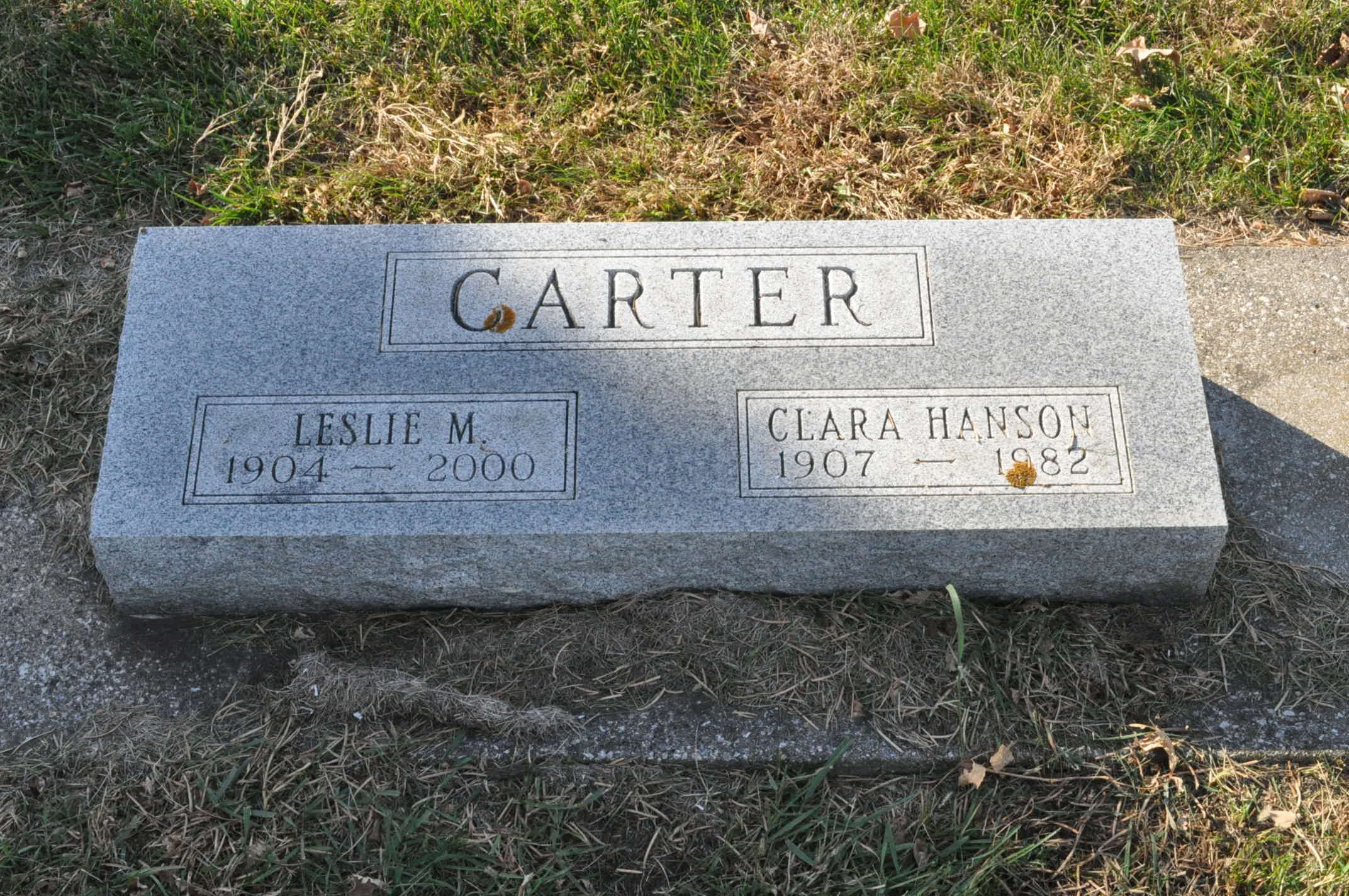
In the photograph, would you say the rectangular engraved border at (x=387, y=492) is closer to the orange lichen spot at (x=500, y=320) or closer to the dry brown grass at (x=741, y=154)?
the orange lichen spot at (x=500, y=320)

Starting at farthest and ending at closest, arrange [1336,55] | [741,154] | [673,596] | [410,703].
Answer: [1336,55] < [741,154] < [673,596] < [410,703]

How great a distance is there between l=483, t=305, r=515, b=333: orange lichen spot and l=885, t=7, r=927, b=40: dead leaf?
1.91 metres

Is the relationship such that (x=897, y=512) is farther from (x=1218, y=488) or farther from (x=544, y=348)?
(x=544, y=348)

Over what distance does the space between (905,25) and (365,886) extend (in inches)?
125

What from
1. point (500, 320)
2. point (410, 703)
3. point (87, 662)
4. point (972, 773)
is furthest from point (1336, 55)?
point (87, 662)

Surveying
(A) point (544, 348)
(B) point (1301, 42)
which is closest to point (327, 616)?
(A) point (544, 348)

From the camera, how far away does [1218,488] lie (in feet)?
8.71

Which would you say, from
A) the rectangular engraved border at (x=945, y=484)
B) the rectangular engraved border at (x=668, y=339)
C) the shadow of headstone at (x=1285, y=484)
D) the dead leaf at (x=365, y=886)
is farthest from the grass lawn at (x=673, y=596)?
the rectangular engraved border at (x=668, y=339)

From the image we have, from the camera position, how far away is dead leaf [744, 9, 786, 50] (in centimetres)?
406

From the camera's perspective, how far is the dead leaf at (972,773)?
2.61 meters

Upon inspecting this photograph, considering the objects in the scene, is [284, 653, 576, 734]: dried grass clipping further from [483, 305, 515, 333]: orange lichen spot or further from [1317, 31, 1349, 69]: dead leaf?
[1317, 31, 1349, 69]: dead leaf

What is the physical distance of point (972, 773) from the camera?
2617 mm

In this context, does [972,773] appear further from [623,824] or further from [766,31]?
[766,31]

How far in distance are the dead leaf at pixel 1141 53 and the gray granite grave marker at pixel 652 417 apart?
122cm
